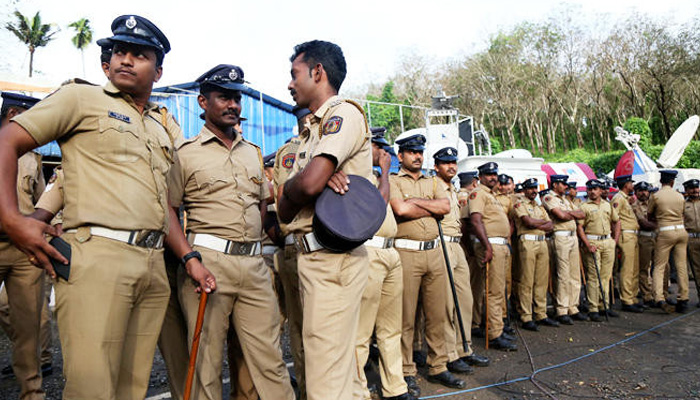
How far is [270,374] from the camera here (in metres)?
2.81

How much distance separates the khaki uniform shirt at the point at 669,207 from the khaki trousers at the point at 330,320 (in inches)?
307

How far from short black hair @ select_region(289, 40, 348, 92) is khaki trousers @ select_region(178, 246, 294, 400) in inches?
49.3

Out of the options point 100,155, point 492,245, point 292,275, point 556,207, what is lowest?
point 492,245

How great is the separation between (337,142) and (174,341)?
5.73 ft

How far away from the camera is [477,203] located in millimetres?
5754

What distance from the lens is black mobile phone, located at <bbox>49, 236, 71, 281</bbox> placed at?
5.98 feet

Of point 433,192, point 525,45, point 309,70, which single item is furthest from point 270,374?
point 525,45

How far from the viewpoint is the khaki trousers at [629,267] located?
7.84 metres

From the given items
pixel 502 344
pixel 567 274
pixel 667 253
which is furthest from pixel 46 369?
pixel 667 253

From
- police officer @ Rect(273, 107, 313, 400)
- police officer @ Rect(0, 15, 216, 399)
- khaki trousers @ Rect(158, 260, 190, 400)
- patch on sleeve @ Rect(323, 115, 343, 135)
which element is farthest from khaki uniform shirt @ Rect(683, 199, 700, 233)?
police officer @ Rect(0, 15, 216, 399)

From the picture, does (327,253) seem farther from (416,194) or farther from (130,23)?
(416,194)

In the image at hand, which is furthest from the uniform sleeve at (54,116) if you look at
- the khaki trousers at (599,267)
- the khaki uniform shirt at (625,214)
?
the khaki uniform shirt at (625,214)

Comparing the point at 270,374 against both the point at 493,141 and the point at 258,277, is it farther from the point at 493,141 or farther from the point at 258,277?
the point at 493,141

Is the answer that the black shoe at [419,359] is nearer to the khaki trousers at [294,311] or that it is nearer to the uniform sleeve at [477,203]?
the uniform sleeve at [477,203]
